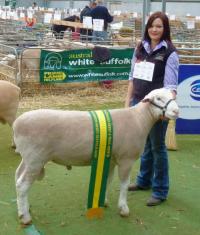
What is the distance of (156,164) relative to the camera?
15.5ft

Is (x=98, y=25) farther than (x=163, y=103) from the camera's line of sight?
Yes

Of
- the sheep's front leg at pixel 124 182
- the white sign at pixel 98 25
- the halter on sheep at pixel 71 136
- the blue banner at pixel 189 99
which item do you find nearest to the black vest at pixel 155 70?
the halter on sheep at pixel 71 136

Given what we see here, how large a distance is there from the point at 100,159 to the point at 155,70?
106 centimetres

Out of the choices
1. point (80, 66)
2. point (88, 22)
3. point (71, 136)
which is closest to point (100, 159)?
point (71, 136)

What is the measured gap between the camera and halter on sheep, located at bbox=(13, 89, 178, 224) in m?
3.98

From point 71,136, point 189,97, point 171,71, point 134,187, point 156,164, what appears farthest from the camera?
point 189,97

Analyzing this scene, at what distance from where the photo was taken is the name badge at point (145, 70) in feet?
14.5

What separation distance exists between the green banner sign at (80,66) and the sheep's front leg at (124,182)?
576 cm

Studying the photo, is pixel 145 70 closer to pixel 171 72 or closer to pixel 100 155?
pixel 171 72

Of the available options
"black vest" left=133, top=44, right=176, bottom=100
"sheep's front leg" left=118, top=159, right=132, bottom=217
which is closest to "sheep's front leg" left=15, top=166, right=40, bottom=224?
"sheep's front leg" left=118, top=159, right=132, bottom=217

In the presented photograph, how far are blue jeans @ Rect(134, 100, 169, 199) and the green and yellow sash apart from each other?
63 centimetres

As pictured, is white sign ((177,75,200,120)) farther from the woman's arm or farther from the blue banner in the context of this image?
the woman's arm

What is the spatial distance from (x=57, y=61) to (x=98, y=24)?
4319 mm

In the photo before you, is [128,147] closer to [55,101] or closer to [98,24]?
[55,101]
